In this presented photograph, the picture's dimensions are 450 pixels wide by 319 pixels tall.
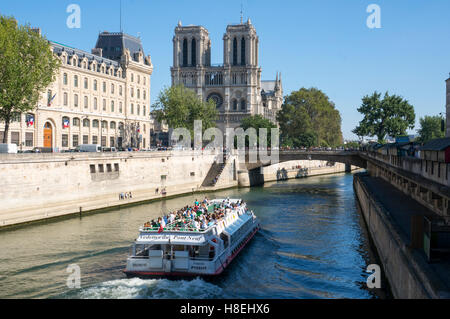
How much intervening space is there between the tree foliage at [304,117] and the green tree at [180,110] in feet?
121

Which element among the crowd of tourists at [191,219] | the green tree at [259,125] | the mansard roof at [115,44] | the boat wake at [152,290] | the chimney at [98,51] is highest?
the mansard roof at [115,44]

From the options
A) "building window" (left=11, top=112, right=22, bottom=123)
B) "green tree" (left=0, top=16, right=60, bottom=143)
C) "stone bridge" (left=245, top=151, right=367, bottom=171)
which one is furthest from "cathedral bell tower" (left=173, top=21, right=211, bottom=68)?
"green tree" (left=0, top=16, right=60, bottom=143)

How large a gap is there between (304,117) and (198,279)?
103447 mm

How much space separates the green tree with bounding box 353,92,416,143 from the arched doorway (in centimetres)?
7266

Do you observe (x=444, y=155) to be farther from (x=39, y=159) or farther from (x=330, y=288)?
(x=39, y=159)

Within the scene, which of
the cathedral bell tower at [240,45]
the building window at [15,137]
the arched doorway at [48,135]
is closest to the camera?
the building window at [15,137]

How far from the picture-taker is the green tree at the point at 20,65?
1852 inches

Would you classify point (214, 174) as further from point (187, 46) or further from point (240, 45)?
point (187, 46)

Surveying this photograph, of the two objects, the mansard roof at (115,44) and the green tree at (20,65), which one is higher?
the mansard roof at (115,44)

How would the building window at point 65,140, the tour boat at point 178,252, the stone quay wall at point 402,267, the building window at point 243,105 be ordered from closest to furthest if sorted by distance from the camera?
the stone quay wall at point 402,267
the tour boat at point 178,252
the building window at point 65,140
the building window at point 243,105

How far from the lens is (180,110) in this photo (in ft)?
297

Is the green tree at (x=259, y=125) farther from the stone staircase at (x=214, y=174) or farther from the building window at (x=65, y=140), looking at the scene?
the building window at (x=65, y=140)

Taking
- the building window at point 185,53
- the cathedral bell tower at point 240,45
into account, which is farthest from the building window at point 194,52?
the cathedral bell tower at point 240,45

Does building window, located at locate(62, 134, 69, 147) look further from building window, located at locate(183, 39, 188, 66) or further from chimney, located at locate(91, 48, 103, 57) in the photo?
building window, located at locate(183, 39, 188, 66)
